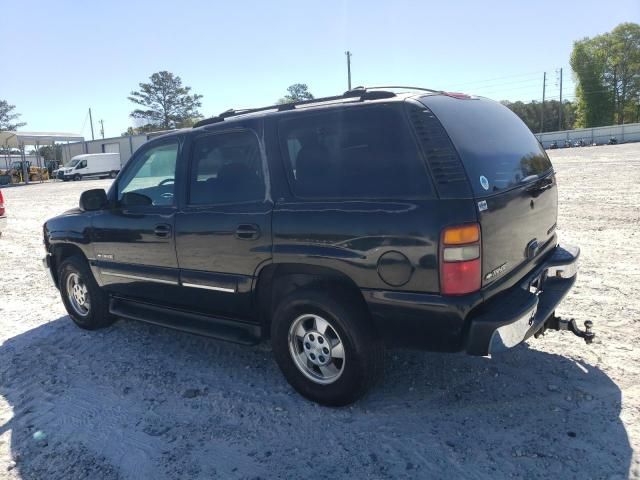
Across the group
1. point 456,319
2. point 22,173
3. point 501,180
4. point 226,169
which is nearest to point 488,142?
point 501,180

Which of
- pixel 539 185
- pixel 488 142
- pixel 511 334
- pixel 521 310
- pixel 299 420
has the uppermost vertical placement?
pixel 488 142

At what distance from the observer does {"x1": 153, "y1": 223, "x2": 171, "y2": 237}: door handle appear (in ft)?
13.2

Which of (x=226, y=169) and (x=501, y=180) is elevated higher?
(x=226, y=169)

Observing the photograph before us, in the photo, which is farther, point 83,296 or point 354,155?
point 83,296

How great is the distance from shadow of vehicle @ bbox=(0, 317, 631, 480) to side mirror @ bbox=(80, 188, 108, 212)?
1382 mm

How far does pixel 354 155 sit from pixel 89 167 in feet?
152

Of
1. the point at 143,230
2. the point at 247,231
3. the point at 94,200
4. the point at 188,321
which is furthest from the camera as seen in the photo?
the point at 94,200

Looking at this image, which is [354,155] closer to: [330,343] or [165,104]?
[330,343]

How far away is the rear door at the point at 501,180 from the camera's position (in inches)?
113

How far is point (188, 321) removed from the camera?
404 cm

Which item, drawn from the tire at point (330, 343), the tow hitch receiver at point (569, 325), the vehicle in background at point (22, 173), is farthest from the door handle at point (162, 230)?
the vehicle in background at point (22, 173)

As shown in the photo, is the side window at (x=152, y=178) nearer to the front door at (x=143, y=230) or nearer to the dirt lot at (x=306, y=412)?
the front door at (x=143, y=230)

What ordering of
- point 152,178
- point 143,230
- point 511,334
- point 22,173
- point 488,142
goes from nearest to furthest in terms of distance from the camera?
point 511,334 → point 488,142 → point 143,230 → point 152,178 → point 22,173

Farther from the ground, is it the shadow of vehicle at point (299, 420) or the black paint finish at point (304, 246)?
the black paint finish at point (304, 246)
